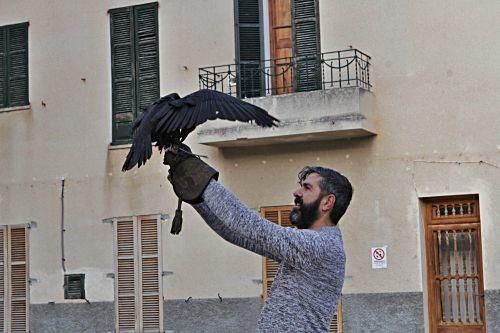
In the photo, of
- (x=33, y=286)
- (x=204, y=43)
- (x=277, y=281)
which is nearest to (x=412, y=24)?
(x=204, y=43)

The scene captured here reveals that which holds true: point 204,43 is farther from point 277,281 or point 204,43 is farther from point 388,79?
point 277,281

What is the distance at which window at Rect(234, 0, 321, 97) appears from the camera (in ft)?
45.9

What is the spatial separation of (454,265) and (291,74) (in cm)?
→ 333

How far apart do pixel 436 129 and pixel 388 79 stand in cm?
91

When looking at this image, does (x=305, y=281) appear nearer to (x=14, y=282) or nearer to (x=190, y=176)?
(x=190, y=176)

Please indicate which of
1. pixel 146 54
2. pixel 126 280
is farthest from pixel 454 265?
pixel 146 54

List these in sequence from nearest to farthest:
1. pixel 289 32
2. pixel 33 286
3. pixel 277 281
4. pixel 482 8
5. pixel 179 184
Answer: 1. pixel 179 184
2. pixel 277 281
3. pixel 482 8
4. pixel 289 32
5. pixel 33 286

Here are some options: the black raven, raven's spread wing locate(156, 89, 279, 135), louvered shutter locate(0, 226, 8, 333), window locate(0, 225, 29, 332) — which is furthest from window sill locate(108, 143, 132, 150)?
the black raven

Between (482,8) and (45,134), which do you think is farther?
(45,134)

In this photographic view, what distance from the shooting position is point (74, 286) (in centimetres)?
1531

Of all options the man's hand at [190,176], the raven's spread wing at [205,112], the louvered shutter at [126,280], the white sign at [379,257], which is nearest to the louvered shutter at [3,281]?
the louvered shutter at [126,280]

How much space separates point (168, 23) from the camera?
14961mm

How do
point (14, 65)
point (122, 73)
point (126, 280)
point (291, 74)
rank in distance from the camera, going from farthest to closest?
point (14, 65) < point (122, 73) < point (126, 280) < point (291, 74)

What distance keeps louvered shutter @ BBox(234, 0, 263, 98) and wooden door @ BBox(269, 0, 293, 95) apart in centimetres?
19
